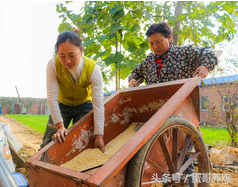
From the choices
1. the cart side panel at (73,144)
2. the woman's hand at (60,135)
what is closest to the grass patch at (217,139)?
the cart side panel at (73,144)

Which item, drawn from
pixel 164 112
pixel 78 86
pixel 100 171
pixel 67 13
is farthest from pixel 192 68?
pixel 67 13

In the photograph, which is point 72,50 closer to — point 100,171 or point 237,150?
point 100,171

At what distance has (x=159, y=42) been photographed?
6.88 feet

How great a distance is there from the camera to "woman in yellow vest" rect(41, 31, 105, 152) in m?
1.71

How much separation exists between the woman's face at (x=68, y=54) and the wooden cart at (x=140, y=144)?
1.78 feet

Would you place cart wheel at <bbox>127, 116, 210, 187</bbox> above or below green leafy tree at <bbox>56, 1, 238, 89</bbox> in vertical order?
below

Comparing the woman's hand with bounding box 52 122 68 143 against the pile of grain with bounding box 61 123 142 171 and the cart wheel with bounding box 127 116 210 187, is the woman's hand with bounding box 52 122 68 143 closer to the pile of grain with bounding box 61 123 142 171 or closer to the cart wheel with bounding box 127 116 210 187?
the pile of grain with bounding box 61 123 142 171

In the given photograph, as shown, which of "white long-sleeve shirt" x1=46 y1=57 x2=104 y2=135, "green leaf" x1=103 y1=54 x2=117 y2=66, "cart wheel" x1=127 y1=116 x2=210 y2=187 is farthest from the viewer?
"green leaf" x1=103 y1=54 x2=117 y2=66

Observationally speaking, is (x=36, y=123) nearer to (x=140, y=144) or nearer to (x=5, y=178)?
(x=140, y=144)

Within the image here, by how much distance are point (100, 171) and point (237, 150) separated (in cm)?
366

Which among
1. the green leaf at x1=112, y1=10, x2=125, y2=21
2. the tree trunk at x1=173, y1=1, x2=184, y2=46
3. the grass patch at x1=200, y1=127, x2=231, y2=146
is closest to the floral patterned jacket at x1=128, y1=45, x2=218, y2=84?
the green leaf at x1=112, y1=10, x2=125, y2=21

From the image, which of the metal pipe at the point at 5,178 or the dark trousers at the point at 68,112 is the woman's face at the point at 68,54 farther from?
the metal pipe at the point at 5,178

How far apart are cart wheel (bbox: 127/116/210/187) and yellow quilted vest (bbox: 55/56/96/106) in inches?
34.7

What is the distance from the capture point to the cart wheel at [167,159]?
1213 millimetres
